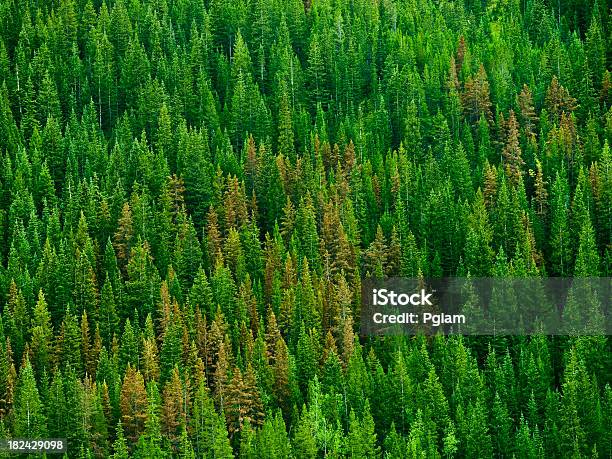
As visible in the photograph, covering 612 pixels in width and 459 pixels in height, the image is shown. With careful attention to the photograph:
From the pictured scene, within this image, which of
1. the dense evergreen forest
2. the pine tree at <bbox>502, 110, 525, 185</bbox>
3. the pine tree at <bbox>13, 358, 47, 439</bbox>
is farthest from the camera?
the pine tree at <bbox>502, 110, 525, 185</bbox>

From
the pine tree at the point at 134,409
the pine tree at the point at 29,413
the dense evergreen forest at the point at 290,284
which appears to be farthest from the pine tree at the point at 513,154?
the pine tree at the point at 29,413

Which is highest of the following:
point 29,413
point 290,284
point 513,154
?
point 513,154

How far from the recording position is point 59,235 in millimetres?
171500

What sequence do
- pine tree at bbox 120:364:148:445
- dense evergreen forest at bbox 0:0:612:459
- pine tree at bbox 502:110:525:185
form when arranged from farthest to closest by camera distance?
pine tree at bbox 502:110:525:185, dense evergreen forest at bbox 0:0:612:459, pine tree at bbox 120:364:148:445

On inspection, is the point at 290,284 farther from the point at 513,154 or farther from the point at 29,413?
the point at 513,154

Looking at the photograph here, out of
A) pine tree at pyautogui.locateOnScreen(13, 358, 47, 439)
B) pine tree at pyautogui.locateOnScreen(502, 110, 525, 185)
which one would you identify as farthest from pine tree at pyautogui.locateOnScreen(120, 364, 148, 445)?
pine tree at pyautogui.locateOnScreen(502, 110, 525, 185)

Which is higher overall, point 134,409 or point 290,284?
point 290,284

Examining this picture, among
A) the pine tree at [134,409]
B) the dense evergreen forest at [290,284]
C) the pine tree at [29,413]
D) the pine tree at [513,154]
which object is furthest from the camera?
the pine tree at [513,154]

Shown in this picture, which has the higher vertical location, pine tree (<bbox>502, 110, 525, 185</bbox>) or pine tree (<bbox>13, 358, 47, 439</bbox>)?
pine tree (<bbox>502, 110, 525, 185</bbox>)

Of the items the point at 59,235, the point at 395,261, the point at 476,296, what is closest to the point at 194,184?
the point at 59,235

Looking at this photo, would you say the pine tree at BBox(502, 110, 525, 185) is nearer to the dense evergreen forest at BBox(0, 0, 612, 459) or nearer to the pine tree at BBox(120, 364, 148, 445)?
the dense evergreen forest at BBox(0, 0, 612, 459)

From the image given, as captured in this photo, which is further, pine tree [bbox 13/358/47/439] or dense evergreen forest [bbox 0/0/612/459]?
dense evergreen forest [bbox 0/0/612/459]

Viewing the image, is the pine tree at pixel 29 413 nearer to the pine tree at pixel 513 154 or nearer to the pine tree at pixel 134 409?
the pine tree at pixel 134 409

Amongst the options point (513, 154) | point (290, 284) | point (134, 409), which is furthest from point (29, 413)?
point (513, 154)
